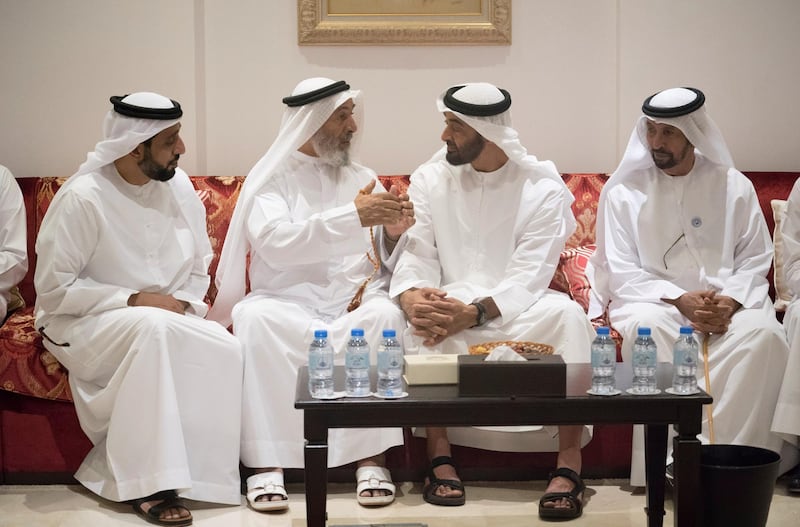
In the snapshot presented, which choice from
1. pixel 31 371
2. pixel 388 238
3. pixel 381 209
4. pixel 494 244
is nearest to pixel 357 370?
pixel 381 209

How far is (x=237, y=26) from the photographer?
6355 mm

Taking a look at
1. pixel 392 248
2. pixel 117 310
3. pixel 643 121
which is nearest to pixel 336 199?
pixel 392 248

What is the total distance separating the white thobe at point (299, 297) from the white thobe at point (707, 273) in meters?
1.17

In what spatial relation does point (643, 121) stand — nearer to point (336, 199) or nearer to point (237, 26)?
point (336, 199)

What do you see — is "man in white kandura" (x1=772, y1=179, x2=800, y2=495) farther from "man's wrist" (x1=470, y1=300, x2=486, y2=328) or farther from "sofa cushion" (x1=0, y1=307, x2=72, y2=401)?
"sofa cushion" (x1=0, y1=307, x2=72, y2=401)

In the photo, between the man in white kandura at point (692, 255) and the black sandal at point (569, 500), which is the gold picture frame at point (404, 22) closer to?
the man in white kandura at point (692, 255)

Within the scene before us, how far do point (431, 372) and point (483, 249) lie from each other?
1.59 m

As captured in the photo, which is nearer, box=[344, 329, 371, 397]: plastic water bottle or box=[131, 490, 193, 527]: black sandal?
box=[344, 329, 371, 397]: plastic water bottle

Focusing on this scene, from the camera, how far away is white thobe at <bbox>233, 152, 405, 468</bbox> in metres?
4.78

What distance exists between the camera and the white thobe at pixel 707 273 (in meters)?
4.79

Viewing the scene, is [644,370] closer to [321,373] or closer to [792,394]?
[321,373]

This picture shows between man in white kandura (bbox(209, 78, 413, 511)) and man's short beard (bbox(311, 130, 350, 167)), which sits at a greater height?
man's short beard (bbox(311, 130, 350, 167))

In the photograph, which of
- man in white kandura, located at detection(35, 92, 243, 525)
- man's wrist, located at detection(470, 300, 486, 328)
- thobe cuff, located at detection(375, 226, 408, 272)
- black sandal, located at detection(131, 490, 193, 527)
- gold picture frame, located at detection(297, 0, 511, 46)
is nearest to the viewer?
black sandal, located at detection(131, 490, 193, 527)

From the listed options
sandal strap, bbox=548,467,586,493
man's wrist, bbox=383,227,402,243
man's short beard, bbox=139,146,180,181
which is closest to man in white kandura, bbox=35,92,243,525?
man's short beard, bbox=139,146,180,181
